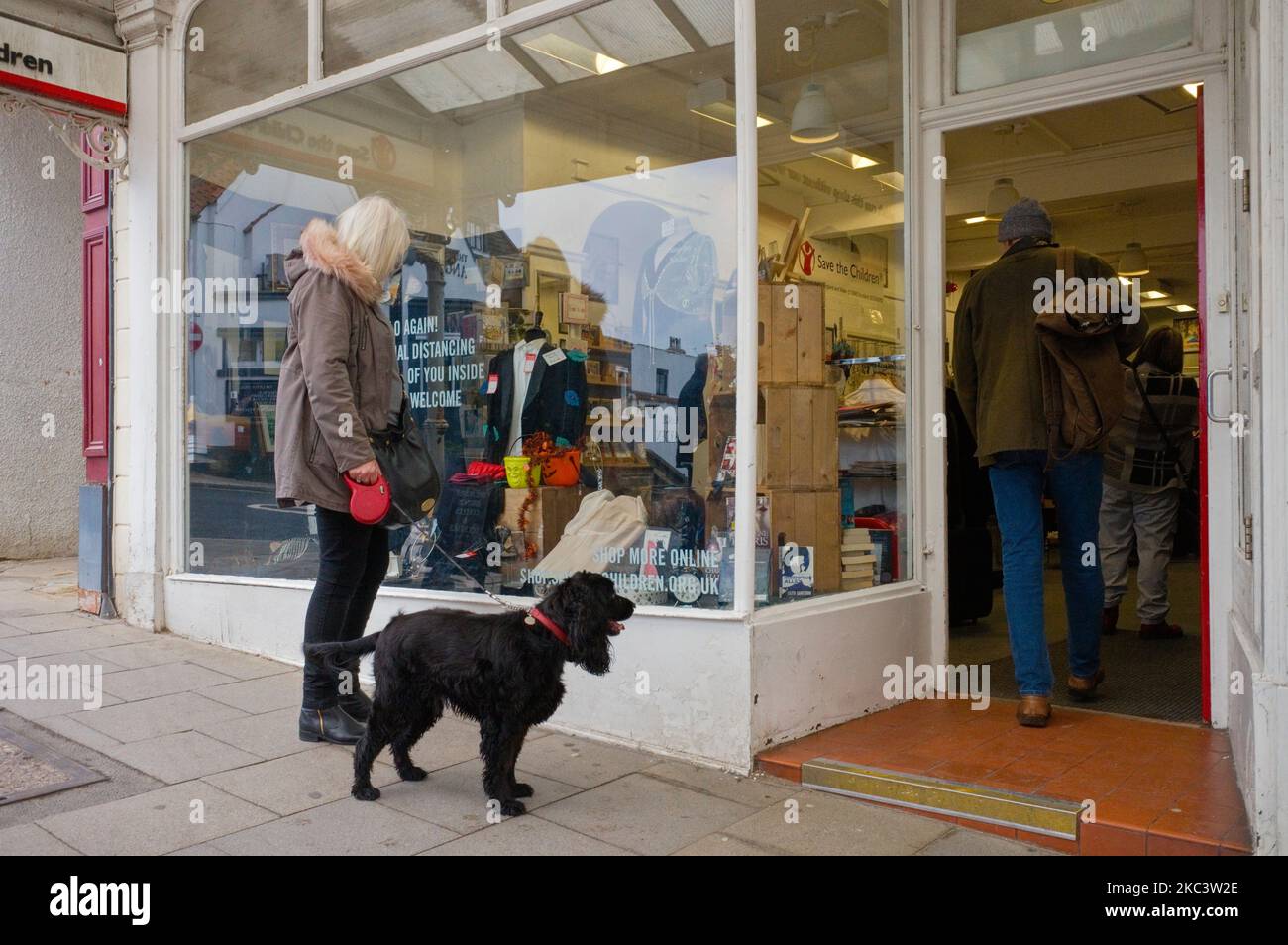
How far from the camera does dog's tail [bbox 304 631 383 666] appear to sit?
3576mm

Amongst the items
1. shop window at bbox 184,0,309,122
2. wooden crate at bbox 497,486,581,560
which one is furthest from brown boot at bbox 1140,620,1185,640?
shop window at bbox 184,0,309,122

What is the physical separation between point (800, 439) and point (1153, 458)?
9.41 feet

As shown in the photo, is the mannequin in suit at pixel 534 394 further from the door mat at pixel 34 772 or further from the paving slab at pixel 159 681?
the door mat at pixel 34 772

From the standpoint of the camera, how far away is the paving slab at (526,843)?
10.2ft

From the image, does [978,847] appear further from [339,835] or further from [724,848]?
[339,835]

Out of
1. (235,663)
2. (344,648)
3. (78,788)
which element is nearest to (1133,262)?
(235,663)

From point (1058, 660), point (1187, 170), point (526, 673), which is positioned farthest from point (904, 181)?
point (1187, 170)

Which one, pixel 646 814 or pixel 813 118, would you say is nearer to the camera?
pixel 646 814

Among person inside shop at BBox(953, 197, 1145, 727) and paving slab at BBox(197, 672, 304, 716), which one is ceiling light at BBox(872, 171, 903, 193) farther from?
paving slab at BBox(197, 672, 304, 716)

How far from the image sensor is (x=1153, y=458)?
6379mm

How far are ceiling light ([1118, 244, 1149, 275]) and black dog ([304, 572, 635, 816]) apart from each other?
10.6 meters

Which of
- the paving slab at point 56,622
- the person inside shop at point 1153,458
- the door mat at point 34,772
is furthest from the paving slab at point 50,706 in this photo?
the person inside shop at point 1153,458

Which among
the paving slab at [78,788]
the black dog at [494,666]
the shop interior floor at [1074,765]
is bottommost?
the paving slab at [78,788]

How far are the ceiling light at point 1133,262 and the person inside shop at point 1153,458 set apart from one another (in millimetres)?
6171
